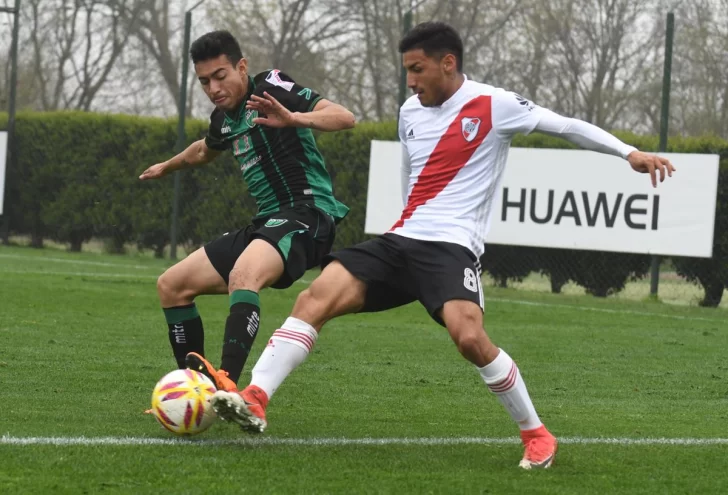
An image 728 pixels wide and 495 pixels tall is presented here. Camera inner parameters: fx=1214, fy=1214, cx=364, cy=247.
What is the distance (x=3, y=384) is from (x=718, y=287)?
10.6 m

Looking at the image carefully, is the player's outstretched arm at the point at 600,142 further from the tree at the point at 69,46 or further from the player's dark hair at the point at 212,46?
the tree at the point at 69,46

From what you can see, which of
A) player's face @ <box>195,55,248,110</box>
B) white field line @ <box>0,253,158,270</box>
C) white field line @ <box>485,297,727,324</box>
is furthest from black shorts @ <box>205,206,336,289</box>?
white field line @ <box>0,253,158,270</box>

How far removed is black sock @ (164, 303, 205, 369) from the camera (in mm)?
6223

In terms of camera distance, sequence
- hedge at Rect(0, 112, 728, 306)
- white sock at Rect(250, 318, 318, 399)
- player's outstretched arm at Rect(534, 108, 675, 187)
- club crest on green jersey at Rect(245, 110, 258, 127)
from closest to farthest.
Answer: player's outstretched arm at Rect(534, 108, 675, 187) < white sock at Rect(250, 318, 318, 399) < club crest on green jersey at Rect(245, 110, 258, 127) < hedge at Rect(0, 112, 728, 306)

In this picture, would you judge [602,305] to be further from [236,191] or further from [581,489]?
[581,489]

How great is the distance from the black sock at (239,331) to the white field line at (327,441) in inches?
12.5

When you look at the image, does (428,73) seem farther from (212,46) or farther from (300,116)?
(212,46)

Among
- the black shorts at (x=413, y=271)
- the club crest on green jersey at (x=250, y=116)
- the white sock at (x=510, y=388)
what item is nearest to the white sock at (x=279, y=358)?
the black shorts at (x=413, y=271)

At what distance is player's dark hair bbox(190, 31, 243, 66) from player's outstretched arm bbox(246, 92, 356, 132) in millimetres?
463

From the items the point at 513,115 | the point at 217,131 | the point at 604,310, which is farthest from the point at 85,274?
the point at 513,115

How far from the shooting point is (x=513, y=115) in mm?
5289

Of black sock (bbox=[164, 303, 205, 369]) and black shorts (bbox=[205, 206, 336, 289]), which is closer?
black shorts (bbox=[205, 206, 336, 289])

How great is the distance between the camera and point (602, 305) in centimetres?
1494

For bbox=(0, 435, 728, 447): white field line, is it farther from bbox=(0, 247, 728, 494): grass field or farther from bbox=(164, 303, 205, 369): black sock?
bbox=(164, 303, 205, 369): black sock
